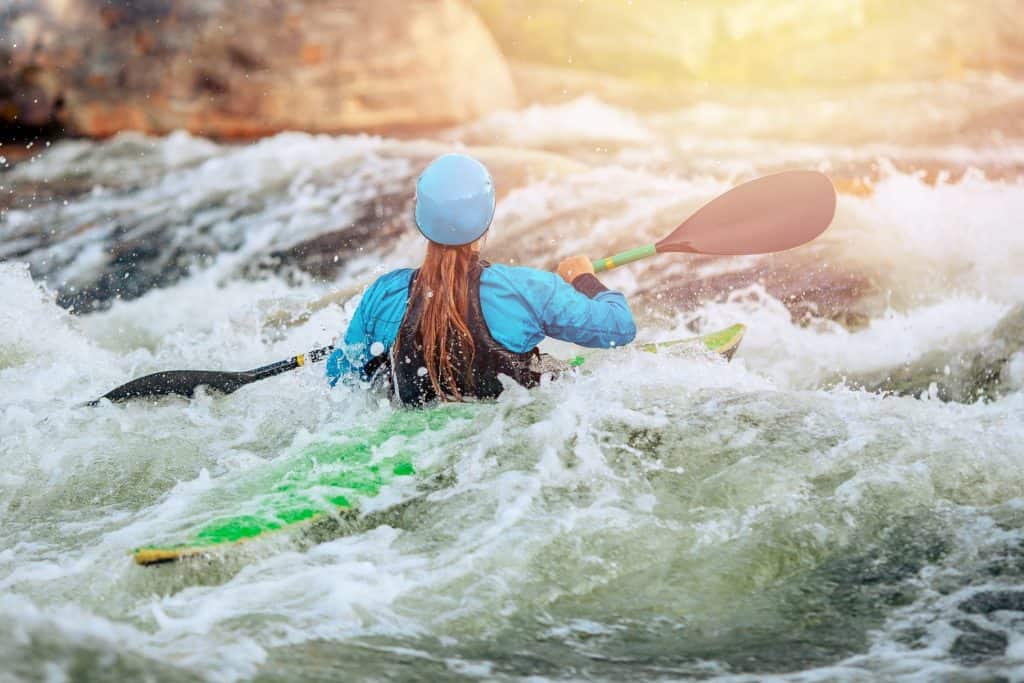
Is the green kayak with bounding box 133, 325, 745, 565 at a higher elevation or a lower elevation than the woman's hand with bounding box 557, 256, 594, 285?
lower

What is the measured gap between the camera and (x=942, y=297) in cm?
632

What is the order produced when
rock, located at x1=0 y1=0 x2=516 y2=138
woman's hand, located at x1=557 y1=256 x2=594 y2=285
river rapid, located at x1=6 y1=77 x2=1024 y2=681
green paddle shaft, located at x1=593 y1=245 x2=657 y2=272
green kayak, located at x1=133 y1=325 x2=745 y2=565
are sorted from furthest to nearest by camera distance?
rock, located at x1=0 y1=0 x2=516 y2=138 → green paddle shaft, located at x1=593 y1=245 x2=657 y2=272 → woman's hand, located at x1=557 y1=256 x2=594 y2=285 → green kayak, located at x1=133 y1=325 x2=745 y2=565 → river rapid, located at x1=6 y1=77 x2=1024 y2=681

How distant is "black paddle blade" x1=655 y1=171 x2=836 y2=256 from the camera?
459 cm

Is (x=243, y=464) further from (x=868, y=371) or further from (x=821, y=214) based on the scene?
(x=868, y=371)

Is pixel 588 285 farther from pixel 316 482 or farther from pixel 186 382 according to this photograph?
pixel 186 382

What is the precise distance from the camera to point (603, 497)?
2918 mm

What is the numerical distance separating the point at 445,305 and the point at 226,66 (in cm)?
666

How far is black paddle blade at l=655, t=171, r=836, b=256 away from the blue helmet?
1583 millimetres

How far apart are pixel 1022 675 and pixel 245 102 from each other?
8.38m

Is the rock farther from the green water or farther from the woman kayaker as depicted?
the green water

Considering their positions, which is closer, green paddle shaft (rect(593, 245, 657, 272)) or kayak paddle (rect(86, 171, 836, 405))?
green paddle shaft (rect(593, 245, 657, 272))

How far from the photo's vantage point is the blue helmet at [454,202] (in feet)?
10.5

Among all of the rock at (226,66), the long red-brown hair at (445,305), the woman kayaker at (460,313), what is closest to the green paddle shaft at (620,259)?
the woman kayaker at (460,313)

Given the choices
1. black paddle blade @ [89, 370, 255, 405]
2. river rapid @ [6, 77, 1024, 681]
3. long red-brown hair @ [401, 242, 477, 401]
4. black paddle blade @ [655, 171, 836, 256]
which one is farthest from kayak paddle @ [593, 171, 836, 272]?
black paddle blade @ [89, 370, 255, 405]
